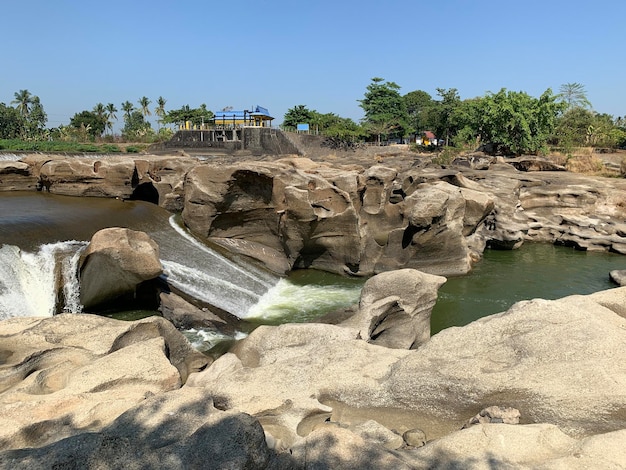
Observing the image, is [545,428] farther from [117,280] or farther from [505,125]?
[505,125]

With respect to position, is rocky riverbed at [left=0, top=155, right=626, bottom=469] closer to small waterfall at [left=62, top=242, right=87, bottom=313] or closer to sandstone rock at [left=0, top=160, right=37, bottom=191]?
small waterfall at [left=62, top=242, right=87, bottom=313]

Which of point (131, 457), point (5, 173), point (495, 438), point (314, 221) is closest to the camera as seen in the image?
point (131, 457)

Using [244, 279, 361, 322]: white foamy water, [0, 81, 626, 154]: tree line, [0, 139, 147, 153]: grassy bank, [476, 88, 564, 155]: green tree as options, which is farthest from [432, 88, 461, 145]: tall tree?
[244, 279, 361, 322]: white foamy water

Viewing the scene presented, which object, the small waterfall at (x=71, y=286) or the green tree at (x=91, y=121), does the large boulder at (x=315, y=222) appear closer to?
the small waterfall at (x=71, y=286)

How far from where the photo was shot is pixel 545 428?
4.32 meters

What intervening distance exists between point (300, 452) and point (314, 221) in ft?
38.8

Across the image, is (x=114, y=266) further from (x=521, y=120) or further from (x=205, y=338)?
(x=521, y=120)

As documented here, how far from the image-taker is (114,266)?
1034cm

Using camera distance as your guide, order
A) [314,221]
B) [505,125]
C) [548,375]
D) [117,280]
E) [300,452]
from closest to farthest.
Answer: [300,452]
[548,375]
[117,280]
[314,221]
[505,125]

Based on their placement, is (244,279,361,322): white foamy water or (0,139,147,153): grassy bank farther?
(0,139,147,153): grassy bank

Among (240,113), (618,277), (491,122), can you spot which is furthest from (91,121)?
(618,277)

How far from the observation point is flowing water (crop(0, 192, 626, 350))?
10.7 meters

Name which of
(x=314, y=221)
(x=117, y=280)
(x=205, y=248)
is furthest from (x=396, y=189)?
(x=117, y=280)

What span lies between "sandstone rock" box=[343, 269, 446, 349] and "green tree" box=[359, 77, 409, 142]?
184ft
